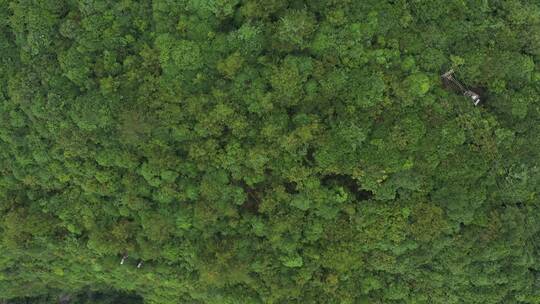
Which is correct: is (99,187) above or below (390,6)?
below

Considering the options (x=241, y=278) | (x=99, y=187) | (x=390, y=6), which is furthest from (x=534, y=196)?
(x=99, y=187)

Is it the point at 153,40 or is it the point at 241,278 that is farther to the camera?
the point at 241,278

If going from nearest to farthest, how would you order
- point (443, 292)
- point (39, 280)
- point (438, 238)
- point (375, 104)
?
point (375, 104) → point (438, 238) → point (443, 292) → point (39, 280)

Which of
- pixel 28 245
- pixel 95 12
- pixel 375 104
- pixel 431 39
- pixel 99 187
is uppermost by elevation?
pixel 95 12

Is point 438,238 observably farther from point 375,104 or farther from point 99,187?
point 99,187

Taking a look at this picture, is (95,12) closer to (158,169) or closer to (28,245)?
(158,169)

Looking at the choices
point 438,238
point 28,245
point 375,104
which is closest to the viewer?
point 375,104

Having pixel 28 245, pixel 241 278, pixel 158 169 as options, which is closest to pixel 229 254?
pixel 241 278
